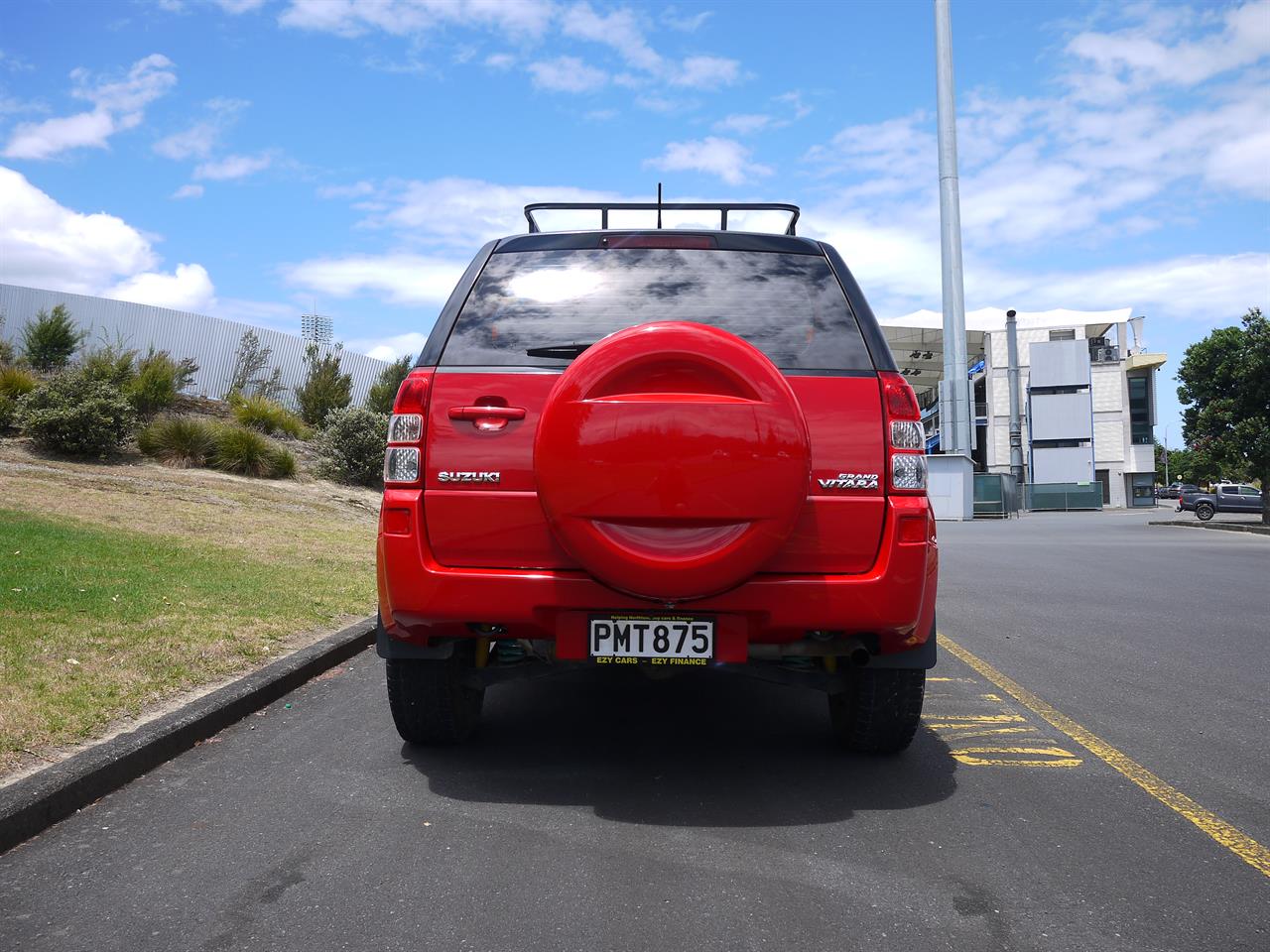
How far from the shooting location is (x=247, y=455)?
18.1 m

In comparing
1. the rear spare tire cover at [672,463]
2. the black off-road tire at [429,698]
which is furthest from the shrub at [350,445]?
the rear spare tire cover at [672,463]

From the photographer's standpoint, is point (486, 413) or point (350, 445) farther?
point (350, 445)

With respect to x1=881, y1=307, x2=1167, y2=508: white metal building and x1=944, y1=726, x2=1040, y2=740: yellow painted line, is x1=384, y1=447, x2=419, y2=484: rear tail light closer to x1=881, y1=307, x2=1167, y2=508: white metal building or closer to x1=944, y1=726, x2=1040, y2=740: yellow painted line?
x1=944, y1=726, x2=1040, y2=740: yellow painted line

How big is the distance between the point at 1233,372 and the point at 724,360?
32.6m

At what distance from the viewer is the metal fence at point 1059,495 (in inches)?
2051

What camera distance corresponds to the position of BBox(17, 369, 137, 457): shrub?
52.3 ft

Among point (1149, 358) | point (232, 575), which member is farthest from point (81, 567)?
point (1149, 358)

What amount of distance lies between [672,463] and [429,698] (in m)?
1.64

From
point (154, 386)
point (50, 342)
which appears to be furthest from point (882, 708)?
point (50, 342)

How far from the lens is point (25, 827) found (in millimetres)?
3346

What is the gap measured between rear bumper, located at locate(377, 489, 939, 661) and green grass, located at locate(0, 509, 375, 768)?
5.37 feet

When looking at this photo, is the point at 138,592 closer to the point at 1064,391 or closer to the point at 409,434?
the point at 409,434

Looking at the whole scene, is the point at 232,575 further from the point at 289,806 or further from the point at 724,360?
the point at 724,360

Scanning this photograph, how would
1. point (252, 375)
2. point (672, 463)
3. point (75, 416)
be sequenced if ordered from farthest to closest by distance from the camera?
point (252, 375), point (75, 416), point (672, 463)
